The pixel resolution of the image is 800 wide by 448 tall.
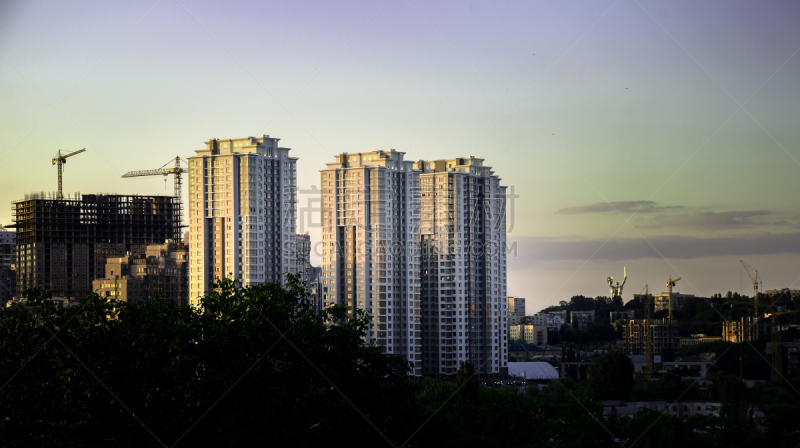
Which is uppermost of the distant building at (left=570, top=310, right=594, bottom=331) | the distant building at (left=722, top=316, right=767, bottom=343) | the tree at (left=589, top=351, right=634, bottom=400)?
the distant building at (left=722, top=316, right=767, bottom=343)

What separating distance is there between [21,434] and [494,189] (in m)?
32.9

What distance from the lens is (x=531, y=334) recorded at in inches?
3078

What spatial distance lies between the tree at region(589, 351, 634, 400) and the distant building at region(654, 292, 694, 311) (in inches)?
1173

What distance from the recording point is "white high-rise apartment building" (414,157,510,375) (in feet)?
126

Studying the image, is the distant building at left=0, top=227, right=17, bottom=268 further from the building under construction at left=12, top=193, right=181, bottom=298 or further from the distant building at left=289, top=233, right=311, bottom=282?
the distant building at left=289, top=233, right=311, bottom=282

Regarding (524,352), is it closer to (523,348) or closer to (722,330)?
(523,348)

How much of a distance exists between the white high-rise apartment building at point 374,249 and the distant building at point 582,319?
3628 centimetres

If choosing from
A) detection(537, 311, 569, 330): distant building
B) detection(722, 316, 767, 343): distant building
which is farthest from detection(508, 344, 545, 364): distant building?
detection(537, 311, 569, 330): distant building

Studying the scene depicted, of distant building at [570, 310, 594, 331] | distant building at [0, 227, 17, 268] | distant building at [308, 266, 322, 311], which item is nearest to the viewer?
distant building at [308, 266, 322, 311]

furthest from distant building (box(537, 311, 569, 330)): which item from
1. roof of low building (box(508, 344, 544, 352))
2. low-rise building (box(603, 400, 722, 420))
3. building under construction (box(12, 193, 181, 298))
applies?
low-rise building (box(603, 400, 722, 420))

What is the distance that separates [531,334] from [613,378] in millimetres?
42843

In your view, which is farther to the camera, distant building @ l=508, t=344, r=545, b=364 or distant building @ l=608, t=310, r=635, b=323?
distant building @ l=608, t=310, r=635, b=323

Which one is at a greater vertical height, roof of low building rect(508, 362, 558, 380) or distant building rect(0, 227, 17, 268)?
distant building rect(0, 227, 17, 268)

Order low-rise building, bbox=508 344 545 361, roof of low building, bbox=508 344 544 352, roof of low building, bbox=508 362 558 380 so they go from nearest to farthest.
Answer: roof of low building, bbox=508 362 558 380 → low-rise building, bbox=508 344 545 361 → roof of low building, bbox=508 344 544 352
